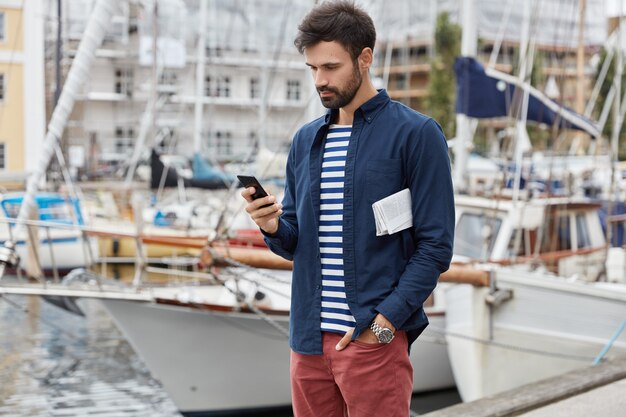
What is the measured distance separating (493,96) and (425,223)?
9156mm

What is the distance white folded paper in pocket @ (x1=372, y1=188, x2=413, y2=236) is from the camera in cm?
280

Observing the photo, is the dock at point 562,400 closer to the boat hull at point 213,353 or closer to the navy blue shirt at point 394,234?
the navy blue shirt at point 394,234

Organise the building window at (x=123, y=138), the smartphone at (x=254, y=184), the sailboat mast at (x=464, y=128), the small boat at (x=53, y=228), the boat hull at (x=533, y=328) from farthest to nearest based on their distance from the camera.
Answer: the building window at (x=123, y=138) → the small boat at (x=53, y=228) → the sailboat mast at (x=464, y=128) → the boat hull at (x=533, y=328) → the smartphone at (x=254, y=184)

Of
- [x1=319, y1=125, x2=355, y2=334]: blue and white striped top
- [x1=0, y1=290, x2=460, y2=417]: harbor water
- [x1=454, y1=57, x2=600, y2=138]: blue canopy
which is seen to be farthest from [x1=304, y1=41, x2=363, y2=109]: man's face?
[x1=454, y1=57, x2=600, y2=138]: blue canopy

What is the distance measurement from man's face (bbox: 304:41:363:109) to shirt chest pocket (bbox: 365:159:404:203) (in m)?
0.21

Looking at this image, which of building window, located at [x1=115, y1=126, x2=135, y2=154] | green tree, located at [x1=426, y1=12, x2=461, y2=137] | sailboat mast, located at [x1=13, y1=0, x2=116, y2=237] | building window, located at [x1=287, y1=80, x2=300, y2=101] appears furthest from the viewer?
building window, located at [x1=287, y1=80, x2=300, y2=101]

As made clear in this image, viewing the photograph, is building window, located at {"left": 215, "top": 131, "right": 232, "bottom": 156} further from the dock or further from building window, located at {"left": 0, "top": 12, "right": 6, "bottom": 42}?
the dock

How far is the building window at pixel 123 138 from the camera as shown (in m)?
50.6

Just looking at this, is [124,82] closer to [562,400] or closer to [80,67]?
[80,67]

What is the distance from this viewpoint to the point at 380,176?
285cm

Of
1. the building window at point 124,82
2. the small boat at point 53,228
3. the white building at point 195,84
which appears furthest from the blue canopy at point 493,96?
the building window at point 124,82

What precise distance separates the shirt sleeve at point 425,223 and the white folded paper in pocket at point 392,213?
0.03m

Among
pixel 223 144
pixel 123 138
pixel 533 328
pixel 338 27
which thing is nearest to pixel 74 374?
pixel 533 328

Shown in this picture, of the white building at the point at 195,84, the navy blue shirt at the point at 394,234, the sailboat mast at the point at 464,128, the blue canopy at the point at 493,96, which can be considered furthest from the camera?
the white building at the point at 195,84
